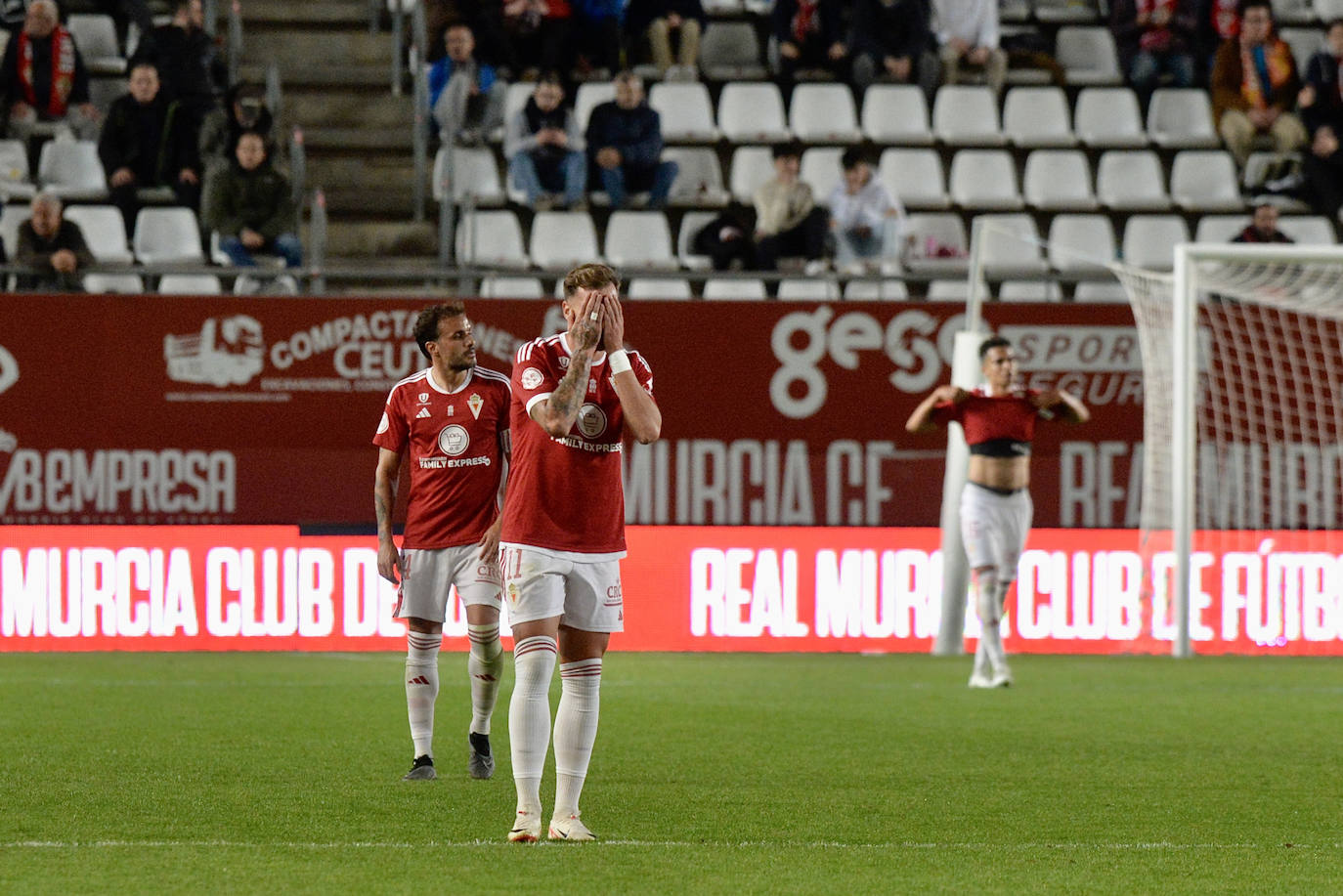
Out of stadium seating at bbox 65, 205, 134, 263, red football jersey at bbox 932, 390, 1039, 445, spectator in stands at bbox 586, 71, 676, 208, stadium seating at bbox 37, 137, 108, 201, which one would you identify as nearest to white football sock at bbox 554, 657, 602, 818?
red football jersey at bbox 932, 390, 1039, 445

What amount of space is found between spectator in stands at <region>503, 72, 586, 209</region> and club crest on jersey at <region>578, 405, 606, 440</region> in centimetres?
1212

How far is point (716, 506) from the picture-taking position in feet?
56.1

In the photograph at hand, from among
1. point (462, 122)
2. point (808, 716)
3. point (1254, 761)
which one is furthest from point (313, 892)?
point (462, 122)

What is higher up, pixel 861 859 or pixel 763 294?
pixel 763 294

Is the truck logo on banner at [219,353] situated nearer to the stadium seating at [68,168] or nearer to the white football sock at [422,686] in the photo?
the stadium seating at [68,168]

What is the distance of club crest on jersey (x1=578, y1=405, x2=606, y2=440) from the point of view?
22.1ft

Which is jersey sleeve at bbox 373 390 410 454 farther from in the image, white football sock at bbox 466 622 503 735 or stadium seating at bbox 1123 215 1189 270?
stadium seating at bbox 1123 215 1189 270

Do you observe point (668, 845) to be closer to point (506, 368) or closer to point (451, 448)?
point (451, 448)

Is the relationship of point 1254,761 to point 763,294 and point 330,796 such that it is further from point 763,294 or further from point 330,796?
point 763,294

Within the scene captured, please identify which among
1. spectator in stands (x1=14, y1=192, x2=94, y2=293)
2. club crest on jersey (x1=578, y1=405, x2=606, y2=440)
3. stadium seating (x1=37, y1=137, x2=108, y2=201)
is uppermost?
stadium seating (x1=37, y1=137, x2=108, y2=201)

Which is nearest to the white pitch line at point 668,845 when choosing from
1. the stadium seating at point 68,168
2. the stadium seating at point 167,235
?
the stadium seating at point 167,235

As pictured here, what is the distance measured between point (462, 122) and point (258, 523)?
15.9 feet

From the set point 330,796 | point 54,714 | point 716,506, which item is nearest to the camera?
point 330,796

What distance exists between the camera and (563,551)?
670 centimetres
